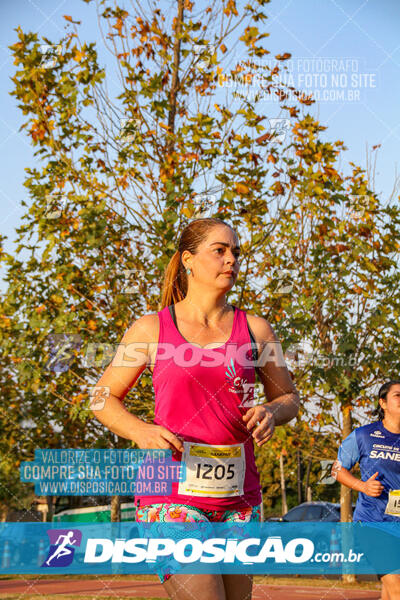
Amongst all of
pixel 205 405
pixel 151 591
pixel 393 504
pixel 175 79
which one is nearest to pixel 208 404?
pixel 205 405

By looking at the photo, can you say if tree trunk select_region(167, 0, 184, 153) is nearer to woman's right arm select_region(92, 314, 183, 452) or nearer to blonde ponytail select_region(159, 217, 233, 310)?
blonde ponytail select_region(159, 217, 233, 310)

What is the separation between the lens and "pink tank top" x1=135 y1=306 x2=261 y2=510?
2717mm

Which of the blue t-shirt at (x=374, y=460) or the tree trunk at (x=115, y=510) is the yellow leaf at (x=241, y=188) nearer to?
the blue t-shirt at (x=374, y=460)

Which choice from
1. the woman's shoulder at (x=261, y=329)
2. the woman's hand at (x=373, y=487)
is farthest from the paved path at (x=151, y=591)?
the woman's shoulder at (x=261, y=329)

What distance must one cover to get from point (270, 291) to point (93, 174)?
7.11 feet

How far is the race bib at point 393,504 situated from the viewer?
488cm

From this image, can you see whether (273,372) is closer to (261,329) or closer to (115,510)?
(261,329)

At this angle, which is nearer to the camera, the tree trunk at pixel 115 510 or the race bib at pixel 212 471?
the race bib at pixel 212 471

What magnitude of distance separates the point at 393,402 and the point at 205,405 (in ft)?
9.19

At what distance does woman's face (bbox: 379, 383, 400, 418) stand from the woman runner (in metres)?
2.37

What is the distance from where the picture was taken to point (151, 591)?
11820 mm

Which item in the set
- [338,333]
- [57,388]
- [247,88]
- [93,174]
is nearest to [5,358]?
[57,388]

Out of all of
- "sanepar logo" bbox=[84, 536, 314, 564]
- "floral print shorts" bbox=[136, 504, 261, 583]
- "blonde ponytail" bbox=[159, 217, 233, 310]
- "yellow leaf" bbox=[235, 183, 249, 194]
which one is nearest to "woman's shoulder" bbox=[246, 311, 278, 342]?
"blonde ponytail" bbox=[159, 217, 233, 310]

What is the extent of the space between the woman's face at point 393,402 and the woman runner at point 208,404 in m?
2.37
